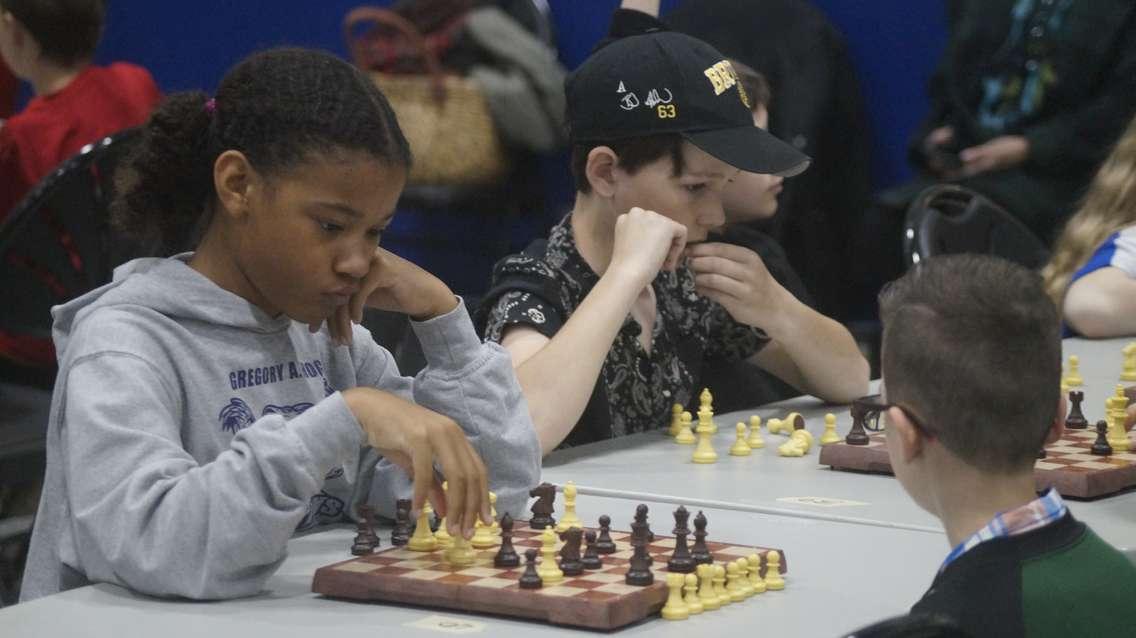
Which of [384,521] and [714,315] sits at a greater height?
[714,315]

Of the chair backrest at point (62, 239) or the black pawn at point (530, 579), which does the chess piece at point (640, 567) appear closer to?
the black pawn at point (530, 579)

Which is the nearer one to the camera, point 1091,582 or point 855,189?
point 1091,582

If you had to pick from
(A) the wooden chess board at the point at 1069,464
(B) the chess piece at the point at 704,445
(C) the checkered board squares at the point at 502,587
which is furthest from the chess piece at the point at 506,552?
(B) the chess piece at the point at 704,445

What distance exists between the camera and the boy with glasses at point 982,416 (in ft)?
5.18

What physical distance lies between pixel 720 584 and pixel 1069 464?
804 millimetres

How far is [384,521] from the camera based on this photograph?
2.20 m

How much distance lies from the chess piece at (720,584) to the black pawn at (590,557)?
0.39 feet

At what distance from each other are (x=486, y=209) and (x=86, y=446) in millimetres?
4518

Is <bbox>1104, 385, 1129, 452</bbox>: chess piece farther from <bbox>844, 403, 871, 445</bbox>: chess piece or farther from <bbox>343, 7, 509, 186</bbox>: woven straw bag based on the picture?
<bbox>343, 7, 509, 186</bbox>: woven straw bag

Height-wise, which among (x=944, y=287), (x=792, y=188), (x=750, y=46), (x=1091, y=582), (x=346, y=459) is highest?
(x=750, y=46)

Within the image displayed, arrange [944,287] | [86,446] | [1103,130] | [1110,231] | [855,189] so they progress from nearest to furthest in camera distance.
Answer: [944,287] → [86,446] → [1110,231] → [1103,130] → [855,189]

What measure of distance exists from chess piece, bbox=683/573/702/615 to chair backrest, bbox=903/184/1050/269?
2257mm

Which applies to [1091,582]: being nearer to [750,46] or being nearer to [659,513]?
[659,513]

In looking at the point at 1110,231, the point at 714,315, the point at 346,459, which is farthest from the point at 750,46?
the point at 346,459
